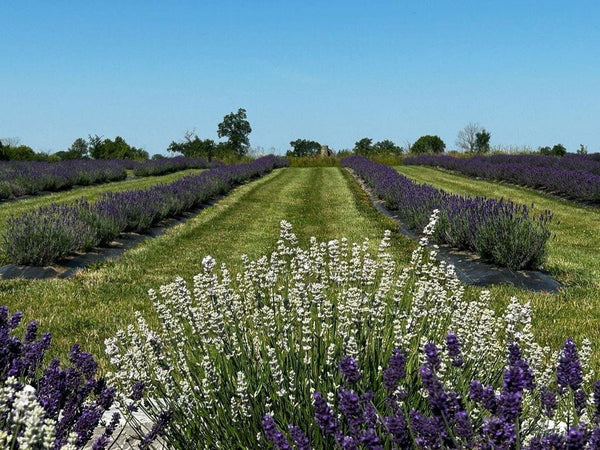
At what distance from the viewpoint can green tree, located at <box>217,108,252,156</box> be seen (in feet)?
181

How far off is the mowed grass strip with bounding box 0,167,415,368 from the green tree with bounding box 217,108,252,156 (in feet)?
126

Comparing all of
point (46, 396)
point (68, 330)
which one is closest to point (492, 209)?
point (68, 330)

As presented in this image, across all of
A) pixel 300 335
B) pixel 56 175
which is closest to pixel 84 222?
pixel 300 335

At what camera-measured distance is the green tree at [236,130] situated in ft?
181

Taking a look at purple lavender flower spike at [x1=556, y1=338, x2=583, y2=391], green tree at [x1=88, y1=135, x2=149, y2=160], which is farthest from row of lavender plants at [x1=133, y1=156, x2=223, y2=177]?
purple lavender flower spike at [x1=556, y1=338, x2=583, y2=391]

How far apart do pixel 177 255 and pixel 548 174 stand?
1449 cm

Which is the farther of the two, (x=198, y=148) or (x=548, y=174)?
(x=198, y=148)

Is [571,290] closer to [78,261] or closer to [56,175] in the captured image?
[78,261]

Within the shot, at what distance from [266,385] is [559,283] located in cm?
540

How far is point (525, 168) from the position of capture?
21.5m

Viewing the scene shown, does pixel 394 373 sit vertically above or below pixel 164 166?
above

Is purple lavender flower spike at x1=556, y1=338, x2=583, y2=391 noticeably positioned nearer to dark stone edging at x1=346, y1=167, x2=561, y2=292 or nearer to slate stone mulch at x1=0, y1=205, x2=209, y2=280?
dark stone edging at x1=346, y1=167, x2=561, y2=292

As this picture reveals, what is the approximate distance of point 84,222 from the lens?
29.3 feet

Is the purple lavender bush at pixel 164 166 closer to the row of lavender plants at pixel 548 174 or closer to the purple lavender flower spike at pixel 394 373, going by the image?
the row of lavender plants at pixel 548 174
